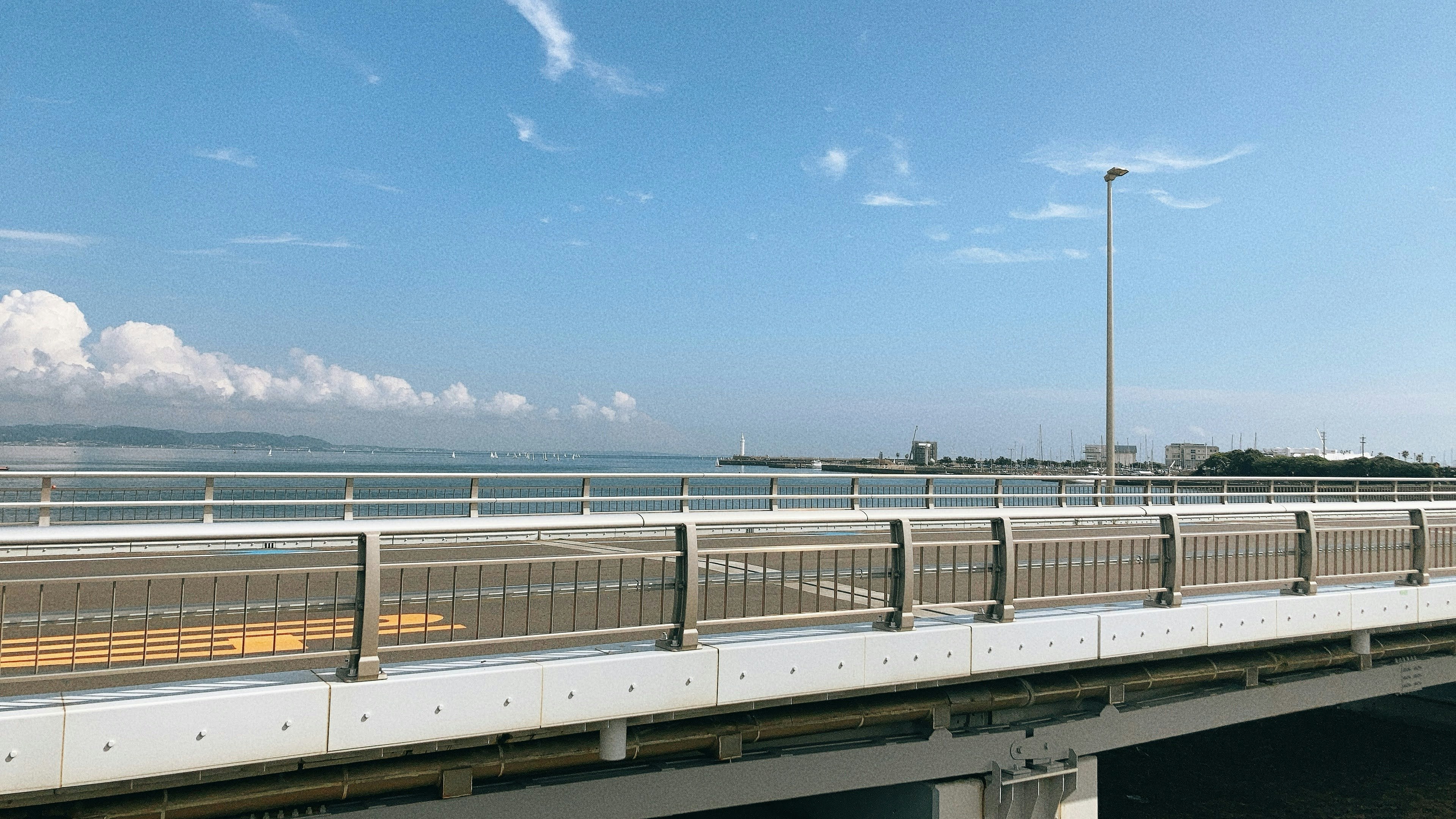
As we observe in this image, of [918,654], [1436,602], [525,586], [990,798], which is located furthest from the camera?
[1436,602]

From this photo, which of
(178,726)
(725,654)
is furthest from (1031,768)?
(178,726)

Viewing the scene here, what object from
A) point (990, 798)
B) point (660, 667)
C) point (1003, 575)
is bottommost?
point (990, 798)

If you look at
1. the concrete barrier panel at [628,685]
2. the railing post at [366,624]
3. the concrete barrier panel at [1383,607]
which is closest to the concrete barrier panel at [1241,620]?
the concrete barrier panel at [1383,607]

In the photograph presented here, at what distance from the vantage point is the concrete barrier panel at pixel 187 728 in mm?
5219

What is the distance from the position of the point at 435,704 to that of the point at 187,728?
1.35 m

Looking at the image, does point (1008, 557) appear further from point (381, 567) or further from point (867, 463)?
point (867, 463)

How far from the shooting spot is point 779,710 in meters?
8.21

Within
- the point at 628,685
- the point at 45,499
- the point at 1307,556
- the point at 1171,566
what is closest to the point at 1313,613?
the point at 1307,556

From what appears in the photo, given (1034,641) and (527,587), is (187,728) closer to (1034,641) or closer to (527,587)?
(527,587)

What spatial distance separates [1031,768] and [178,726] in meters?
7.39

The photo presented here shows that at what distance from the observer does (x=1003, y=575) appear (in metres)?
8.62

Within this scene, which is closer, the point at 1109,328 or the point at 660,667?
the point at 660,667

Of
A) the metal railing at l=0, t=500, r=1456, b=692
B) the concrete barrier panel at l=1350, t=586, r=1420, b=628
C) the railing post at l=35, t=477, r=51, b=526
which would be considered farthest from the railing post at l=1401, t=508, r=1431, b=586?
the railing post at l=35, t=477, r=51, b=526

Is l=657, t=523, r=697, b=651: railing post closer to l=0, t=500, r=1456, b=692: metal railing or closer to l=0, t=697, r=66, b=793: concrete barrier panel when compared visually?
l=0, t=500, r=1456, b=692: metal railing
